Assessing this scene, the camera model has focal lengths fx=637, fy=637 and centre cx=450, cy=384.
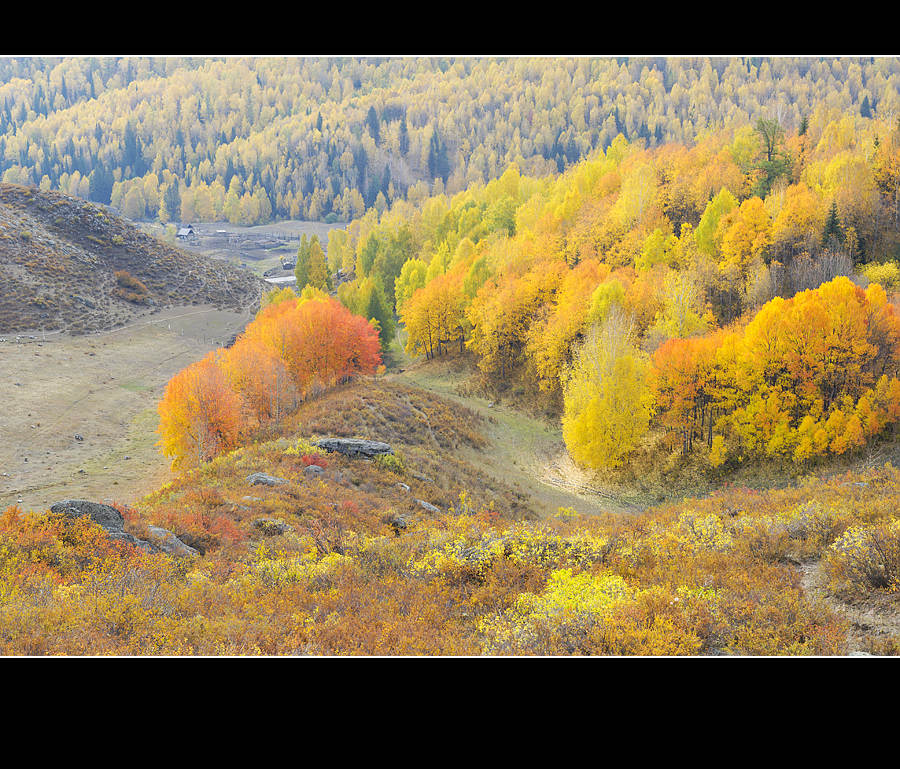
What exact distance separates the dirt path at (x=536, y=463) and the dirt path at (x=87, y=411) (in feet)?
73.2

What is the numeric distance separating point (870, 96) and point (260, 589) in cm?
6049

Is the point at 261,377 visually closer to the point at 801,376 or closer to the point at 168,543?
the point at 168,543

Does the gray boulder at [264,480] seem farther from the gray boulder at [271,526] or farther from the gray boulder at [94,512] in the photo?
the gray boulder at [94,512]

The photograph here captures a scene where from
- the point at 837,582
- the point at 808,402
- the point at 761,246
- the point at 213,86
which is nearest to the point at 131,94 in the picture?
the point at 213,86

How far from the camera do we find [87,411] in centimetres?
5209

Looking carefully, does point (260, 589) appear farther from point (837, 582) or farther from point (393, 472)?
point (393, 472)

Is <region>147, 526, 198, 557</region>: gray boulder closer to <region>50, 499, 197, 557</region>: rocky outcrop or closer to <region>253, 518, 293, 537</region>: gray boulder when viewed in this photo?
<region>50, 499, 197, 557</region>: rocky outcrop

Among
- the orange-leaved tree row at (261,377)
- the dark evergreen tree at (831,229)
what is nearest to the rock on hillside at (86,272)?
the orange-leaved tree row at (261,377)

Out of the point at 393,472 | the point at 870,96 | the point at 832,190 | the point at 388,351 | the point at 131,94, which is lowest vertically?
the point at 388,351

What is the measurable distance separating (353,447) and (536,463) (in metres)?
17.5

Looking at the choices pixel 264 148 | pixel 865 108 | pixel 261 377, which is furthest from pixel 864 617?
pixel 264 148

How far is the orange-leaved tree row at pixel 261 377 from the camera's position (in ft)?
122

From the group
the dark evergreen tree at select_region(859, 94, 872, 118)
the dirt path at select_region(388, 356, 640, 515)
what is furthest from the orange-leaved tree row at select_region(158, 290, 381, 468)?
the dark evergreen tree at select_region(859, 94, 872, 118)

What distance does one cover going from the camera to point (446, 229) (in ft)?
315
